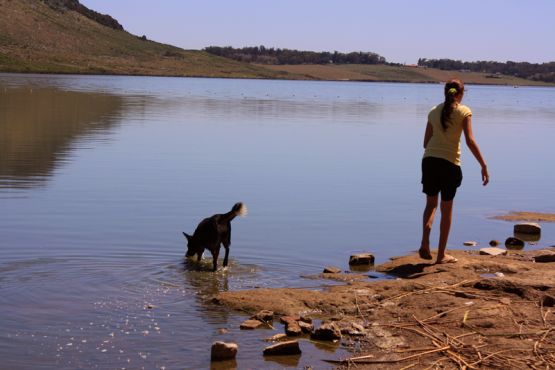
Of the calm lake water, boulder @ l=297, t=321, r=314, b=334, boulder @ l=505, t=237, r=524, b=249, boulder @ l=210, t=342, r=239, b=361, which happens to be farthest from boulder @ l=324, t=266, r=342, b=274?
boulder @ l=210, t=342, r=239, b=361

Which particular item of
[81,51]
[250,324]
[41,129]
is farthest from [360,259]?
[81,51]

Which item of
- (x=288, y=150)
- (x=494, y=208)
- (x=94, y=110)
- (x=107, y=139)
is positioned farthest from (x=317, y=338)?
(x=94, y=110)

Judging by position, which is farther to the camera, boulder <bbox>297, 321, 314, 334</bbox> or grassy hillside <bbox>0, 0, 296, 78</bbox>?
grassy hillside <bbox>0, 0, 296, 78</bbox>

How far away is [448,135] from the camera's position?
9.91 metres

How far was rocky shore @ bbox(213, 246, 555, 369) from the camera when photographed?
23.0 ft

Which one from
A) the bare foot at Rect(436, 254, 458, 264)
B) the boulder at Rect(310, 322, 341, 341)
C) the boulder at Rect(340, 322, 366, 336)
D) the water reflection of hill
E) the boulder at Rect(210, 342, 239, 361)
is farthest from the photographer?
the water reflection of hill

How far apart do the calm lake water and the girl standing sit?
1322mm

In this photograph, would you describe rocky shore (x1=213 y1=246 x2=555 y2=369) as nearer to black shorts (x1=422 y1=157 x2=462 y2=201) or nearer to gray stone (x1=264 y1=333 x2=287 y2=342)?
gray stone (x1=264 y1=333 x2=287 y2=342)

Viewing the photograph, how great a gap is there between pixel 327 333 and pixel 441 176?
3125 mm

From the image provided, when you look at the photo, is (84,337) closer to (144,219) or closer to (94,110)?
(144,219)

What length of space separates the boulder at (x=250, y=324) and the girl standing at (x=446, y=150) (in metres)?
2.87

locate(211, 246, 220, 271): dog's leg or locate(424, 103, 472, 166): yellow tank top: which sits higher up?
locate(424, 103, 472, 166): yellow tank top

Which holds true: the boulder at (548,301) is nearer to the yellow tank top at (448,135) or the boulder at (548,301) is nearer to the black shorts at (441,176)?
the black shorts at (441,176)

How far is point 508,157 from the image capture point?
25094 mm
